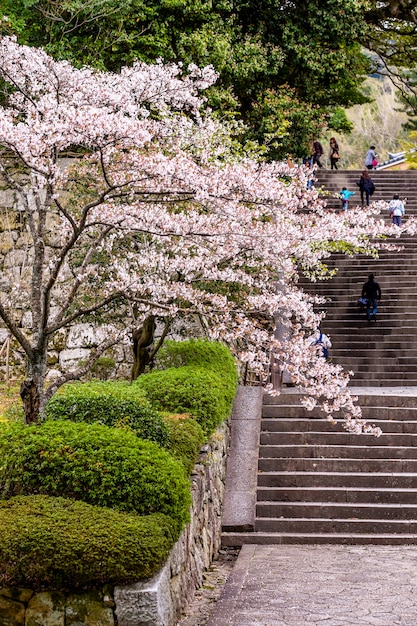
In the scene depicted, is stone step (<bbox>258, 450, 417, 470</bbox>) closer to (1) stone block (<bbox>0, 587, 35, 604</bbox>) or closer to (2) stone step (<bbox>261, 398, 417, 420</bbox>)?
(2) stone step (<bbox>261, 398, 417, 420</bbox>)

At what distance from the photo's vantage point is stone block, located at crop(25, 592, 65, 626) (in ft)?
18.8

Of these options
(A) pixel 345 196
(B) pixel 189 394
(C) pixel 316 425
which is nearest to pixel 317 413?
(C) pixel 316 425

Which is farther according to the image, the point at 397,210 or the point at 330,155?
the point at 330,155

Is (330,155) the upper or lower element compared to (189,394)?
upper

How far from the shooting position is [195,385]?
10.3m

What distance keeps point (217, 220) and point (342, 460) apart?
4.13 m

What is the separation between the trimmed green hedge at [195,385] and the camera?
389 inches

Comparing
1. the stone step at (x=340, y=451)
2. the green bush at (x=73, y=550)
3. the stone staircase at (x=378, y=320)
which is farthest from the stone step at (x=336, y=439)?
the green bush at (x=73, y=550)

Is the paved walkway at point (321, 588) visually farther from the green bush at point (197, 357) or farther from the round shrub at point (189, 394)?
the green bush at point (197, 357)

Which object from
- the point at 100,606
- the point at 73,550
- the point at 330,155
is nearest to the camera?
the point at 73,550

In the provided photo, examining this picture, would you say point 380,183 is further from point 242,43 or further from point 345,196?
point 242,43

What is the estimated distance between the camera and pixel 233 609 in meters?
6.90

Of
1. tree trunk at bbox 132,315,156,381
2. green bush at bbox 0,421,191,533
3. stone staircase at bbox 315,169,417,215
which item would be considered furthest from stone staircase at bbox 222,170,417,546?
stone staircase at bbox 315,169,417,215

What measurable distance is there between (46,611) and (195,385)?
15.9 ft
